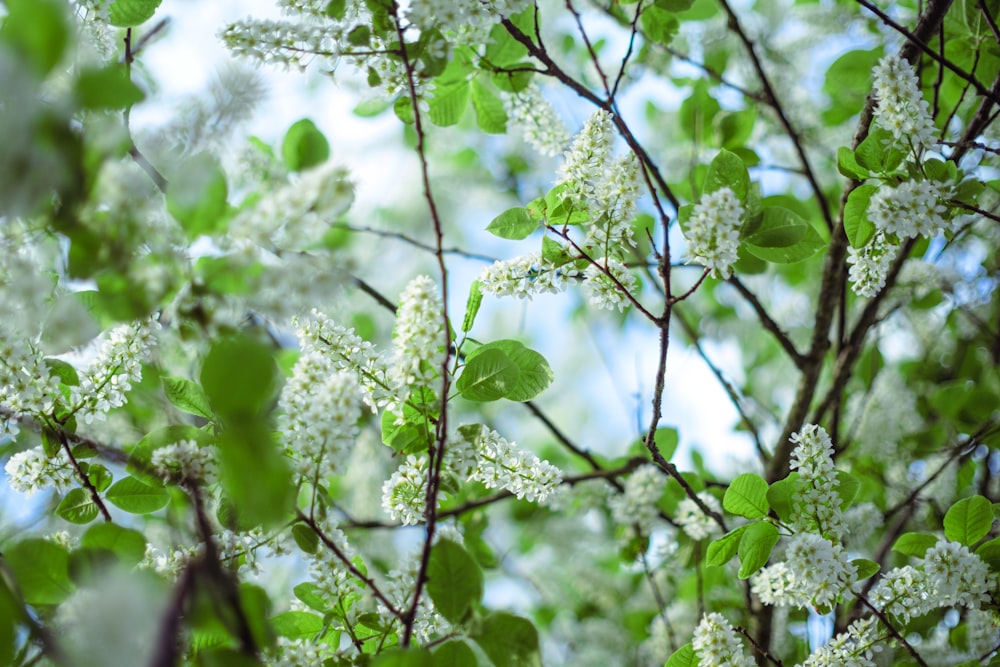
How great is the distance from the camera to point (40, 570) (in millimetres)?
754

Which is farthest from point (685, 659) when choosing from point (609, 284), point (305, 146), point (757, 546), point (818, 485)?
point (305, 146)

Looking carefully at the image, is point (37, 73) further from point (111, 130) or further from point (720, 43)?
point (720, 43)

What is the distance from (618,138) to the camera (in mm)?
1056

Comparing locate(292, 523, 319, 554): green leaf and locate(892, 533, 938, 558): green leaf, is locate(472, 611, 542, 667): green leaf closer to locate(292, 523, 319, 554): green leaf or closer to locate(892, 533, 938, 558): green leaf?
locate(292, 523, 319, 554): green leaf

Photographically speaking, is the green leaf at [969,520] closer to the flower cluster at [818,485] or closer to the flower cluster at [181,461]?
the flower cluster at [818,485]

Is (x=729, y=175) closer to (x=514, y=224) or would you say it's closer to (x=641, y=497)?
(x=514, y=224)

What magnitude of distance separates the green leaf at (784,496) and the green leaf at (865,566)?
104 millimetres

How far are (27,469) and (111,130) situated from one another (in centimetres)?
62

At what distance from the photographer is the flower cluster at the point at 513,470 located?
1.03 metres

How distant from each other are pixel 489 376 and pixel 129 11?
81 centimetres

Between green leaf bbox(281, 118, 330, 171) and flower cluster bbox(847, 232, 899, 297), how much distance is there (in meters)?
0.99

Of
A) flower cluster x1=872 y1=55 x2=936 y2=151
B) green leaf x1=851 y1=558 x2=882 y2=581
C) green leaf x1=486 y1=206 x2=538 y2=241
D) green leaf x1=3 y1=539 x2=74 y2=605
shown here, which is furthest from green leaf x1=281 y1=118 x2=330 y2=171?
green leaf x1=851 y1=558 x2=882 y2=581

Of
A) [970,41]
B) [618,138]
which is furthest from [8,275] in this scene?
[970,41]

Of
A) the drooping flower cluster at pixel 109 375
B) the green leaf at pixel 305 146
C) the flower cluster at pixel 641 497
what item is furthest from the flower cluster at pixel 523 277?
the flower cluster at pixel 641 497
